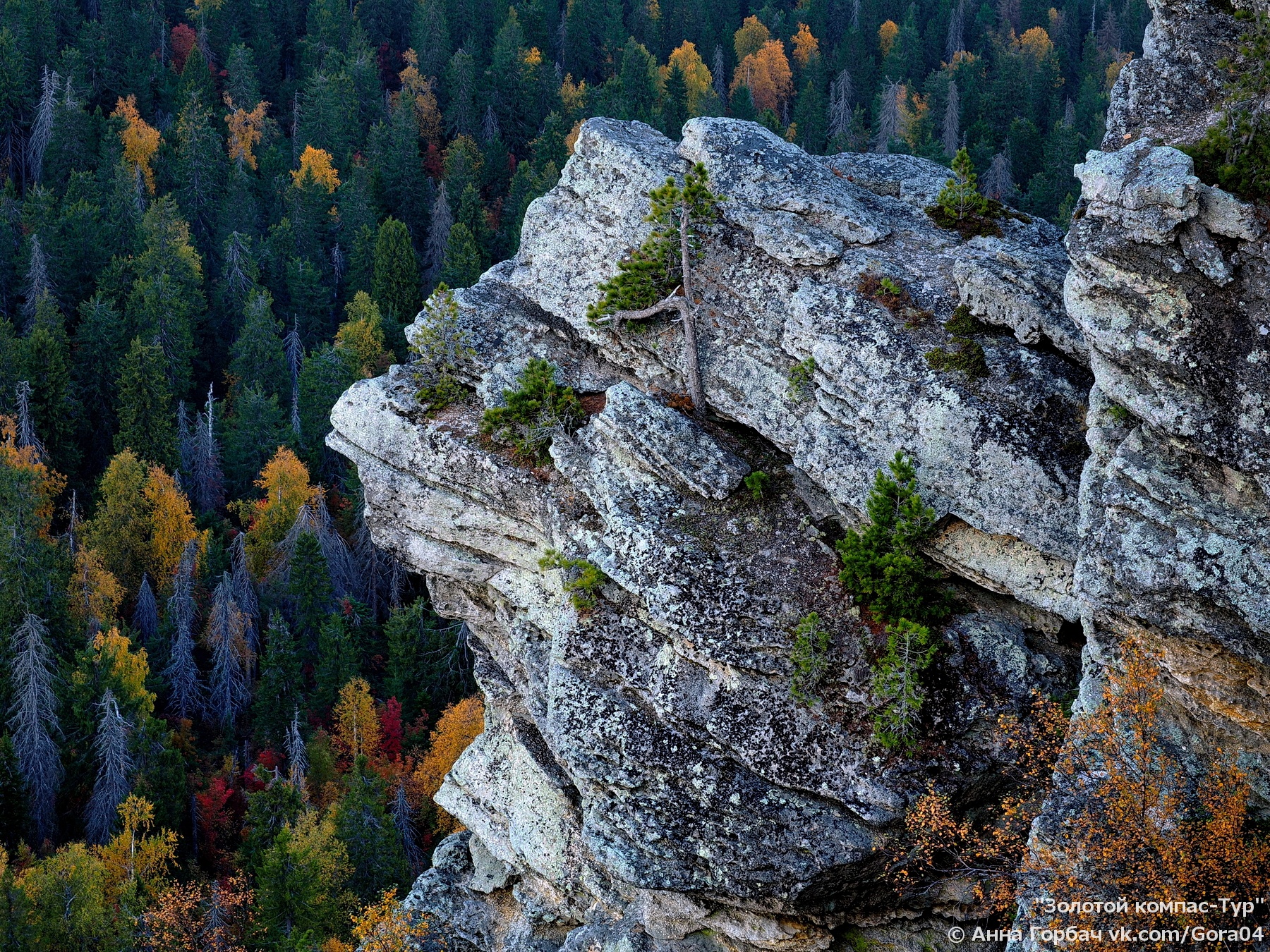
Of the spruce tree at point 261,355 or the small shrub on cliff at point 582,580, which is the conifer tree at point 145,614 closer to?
the spruce tree at point 261,355

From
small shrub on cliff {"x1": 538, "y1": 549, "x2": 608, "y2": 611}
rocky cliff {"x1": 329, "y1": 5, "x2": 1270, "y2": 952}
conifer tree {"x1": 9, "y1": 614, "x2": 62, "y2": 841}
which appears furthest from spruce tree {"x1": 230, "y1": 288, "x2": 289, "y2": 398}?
small shrub on cliff {"x1": 538, "y1": 549, "x2": 608, "y2": 611}

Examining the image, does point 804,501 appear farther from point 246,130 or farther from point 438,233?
point 246,130

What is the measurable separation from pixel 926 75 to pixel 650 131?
10081 centimetres

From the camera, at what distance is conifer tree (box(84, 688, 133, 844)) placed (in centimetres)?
5781

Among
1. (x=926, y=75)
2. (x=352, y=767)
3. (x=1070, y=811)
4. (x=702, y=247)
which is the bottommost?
(x=352, y=767)

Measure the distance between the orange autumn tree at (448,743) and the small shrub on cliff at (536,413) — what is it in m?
33.0

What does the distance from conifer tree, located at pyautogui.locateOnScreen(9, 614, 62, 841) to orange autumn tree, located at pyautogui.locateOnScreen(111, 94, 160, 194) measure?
55828 mm

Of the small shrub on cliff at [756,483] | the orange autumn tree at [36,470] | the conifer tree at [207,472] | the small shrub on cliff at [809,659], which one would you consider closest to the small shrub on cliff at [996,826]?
the small shrub on cliff at [809,659]

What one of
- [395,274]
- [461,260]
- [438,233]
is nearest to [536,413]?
[461,260]

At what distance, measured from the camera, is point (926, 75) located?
12481 cm

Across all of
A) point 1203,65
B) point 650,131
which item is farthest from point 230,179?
point 1203,65

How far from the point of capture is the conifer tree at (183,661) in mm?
67062

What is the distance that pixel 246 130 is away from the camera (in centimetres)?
11656

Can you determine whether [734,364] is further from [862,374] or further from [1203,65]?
[1203,65]
